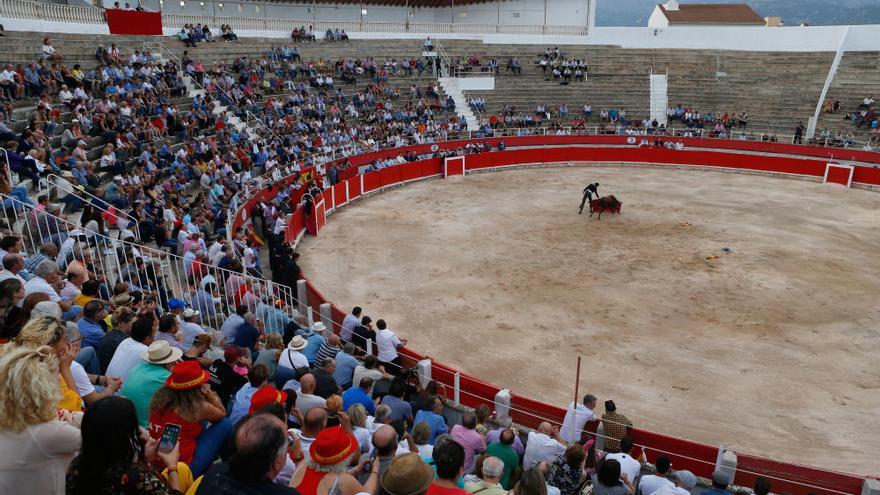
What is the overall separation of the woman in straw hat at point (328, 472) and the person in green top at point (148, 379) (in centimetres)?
151

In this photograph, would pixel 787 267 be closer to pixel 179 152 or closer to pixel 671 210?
pixel 671 210

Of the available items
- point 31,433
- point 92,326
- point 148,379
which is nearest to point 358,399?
point 148,379

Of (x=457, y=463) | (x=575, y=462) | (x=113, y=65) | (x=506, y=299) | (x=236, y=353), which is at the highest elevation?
(x=113, y=65)

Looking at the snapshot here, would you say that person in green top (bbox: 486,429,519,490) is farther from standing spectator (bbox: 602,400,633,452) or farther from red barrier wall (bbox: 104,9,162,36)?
red barrier wall (bbox: 104,9,162,36)

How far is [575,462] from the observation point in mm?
5887

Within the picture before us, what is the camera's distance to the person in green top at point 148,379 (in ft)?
15.0

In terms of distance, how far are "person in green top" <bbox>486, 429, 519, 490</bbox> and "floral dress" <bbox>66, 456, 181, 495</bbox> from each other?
13.3ft

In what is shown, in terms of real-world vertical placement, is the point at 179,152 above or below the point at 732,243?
above

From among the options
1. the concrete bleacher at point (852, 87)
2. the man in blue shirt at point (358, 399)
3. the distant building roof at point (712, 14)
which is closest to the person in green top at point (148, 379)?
the man in blue shirt at point (358, 399)

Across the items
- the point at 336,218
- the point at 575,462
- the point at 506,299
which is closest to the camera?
the point at 575,462

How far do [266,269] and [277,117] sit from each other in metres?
14.3

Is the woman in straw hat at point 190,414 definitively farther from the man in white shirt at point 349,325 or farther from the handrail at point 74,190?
the handrail at point 74,190

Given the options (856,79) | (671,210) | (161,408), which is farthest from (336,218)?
(856,79)

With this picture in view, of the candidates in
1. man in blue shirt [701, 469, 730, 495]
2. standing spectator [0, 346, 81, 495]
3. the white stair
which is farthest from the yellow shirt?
the white stair
